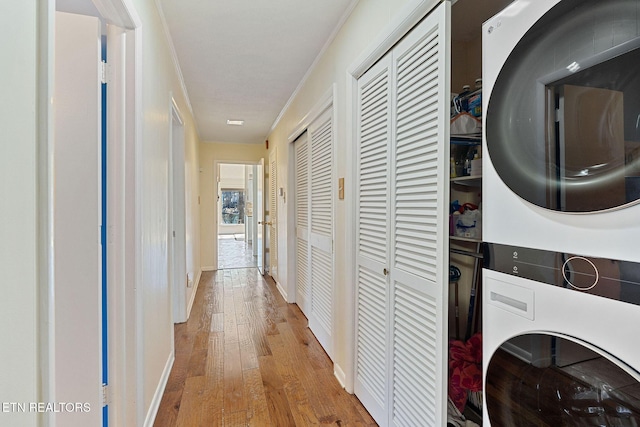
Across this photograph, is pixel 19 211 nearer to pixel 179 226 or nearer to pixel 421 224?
pixel 421 224

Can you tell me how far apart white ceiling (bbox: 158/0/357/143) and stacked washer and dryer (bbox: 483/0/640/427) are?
4.80 feet

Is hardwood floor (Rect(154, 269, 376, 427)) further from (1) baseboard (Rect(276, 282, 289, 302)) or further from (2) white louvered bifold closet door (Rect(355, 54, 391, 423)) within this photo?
(1) baseboard (Rect(276, 282, 289, 302))

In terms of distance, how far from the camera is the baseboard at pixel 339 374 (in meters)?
Result: 2.12

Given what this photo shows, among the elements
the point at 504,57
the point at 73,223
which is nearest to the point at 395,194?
the point at 504,57

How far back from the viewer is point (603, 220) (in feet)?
2.09

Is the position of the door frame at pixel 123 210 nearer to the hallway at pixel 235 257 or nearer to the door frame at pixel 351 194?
the door frame at pixel 351 194

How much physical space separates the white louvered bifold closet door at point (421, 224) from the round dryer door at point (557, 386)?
1.10 feet

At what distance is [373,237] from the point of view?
1.79m

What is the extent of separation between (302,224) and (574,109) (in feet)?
9.76

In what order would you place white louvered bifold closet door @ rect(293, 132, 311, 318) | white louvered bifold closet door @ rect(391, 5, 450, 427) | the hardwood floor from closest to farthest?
white louvered bifold closet door @ rect(391, 5, 450, 427), the hardwood floor, white louvered bifold closet door @ rect(293, 132, 311, 318)

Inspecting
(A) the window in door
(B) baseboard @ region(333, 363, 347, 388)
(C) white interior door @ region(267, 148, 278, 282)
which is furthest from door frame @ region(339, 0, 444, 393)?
(A) the window in door

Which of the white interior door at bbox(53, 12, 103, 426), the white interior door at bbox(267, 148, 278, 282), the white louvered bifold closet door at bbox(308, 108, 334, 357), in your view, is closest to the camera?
the white interior door at bbox(53, 12, 103, 426)

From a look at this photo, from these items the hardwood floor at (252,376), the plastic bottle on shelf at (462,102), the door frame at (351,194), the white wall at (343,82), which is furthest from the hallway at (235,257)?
the plastic bottle on shelf at (462,102)

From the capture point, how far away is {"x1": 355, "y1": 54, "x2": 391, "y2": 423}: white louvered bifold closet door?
1643 millimetres
